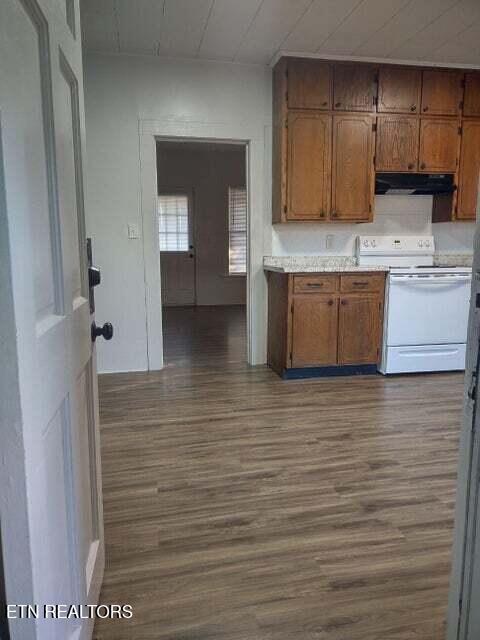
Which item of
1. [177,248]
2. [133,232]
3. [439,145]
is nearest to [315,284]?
[133,232]

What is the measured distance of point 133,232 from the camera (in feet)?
12.7

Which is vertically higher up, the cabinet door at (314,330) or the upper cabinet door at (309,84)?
the upper cabinet door at (309,84)

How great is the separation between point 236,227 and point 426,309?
16.5ft

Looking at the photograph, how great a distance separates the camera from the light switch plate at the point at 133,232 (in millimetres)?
3875

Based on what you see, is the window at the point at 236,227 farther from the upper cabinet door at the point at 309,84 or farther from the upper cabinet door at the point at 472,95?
the upper cabinet door at the point at 472,95

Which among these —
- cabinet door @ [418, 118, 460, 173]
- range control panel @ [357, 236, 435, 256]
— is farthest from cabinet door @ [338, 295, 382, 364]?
cabinet door @ [418, 118, 460, 173]

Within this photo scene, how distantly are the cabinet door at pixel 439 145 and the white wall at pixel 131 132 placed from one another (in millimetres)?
1114

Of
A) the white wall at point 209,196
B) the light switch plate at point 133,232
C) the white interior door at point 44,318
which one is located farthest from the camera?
the white wall at point 209,196

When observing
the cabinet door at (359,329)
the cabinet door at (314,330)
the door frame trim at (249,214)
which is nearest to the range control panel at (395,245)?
the cabinet door at (359,329)

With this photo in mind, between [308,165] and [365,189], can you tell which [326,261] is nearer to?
[365,189]

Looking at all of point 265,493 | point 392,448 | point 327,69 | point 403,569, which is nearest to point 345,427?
point 392,448

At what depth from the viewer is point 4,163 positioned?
608 mm

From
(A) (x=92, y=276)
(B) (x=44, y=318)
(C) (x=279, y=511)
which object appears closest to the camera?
(B) (x=44, y=318)

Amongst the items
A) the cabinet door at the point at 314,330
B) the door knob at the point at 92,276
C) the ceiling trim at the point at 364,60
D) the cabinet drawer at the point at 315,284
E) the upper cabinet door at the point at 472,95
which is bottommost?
the cabinet door at the point at 314,330
